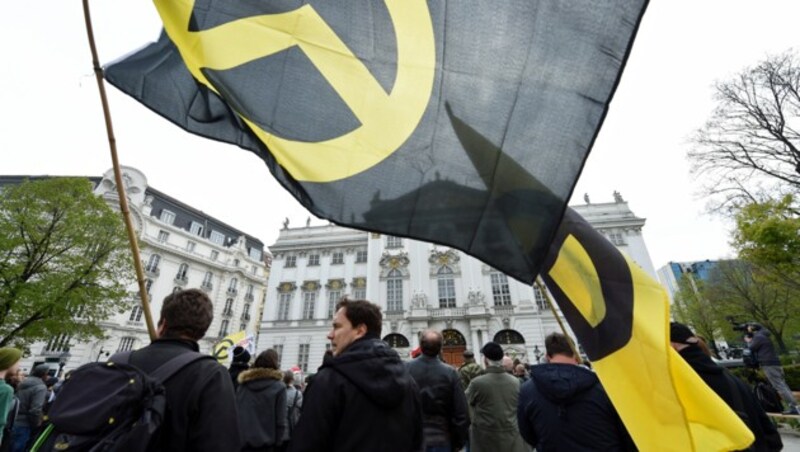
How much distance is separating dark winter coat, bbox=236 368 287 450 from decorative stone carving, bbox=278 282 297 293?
28551mm

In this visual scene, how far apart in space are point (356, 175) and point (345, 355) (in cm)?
118

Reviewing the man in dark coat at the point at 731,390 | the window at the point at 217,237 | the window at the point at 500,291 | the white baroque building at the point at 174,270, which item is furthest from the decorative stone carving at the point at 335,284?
the man in dark coat at the point at 731,390

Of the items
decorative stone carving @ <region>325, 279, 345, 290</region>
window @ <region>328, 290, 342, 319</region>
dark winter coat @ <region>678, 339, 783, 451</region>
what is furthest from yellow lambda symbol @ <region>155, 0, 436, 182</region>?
decorative stone carving @ <region>325, 279, 345, 290</region>

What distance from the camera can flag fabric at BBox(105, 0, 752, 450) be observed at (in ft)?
5.85

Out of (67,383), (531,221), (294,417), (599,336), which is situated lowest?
(294,417)

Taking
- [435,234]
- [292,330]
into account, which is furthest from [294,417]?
[292,330]

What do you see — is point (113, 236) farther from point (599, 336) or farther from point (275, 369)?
point (599, 336)

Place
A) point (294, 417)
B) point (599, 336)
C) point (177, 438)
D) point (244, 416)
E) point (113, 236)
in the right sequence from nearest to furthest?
point (177, 438) → point (599, 336) → point (244, 416) → point (294, 417) → point (113, 236)

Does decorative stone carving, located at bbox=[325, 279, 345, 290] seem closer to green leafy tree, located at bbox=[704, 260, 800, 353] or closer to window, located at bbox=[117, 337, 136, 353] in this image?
window, located at bbox=[117, 337, 136, 353]

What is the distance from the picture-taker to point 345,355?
73.6 inches

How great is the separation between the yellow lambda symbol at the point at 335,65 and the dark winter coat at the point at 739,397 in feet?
9.70

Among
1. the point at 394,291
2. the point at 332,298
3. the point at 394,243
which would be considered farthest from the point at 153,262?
the point at 394,291

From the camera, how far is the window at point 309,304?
29312mm

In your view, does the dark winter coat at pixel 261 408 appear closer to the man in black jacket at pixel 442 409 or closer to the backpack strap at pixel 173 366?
the man in black jacket at pixel 442 409
